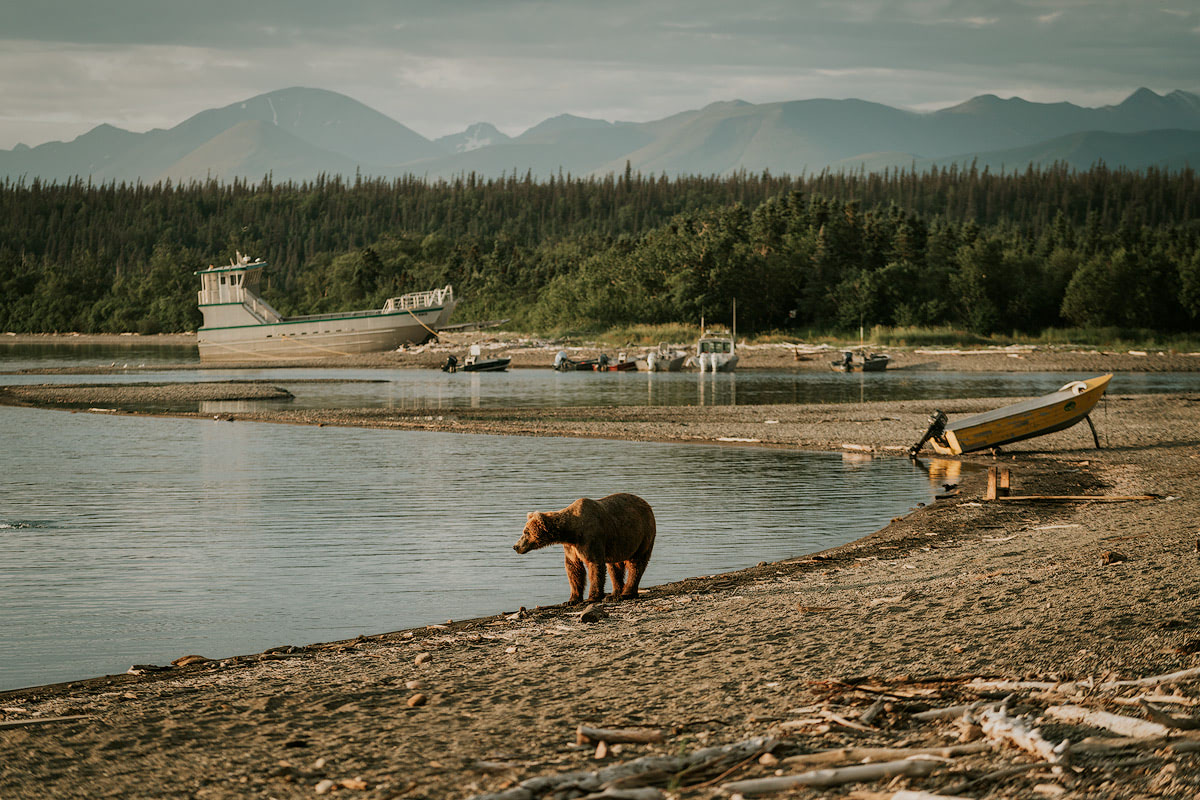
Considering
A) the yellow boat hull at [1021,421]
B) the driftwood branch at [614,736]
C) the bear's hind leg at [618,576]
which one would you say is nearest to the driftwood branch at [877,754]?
the driftwood branch at [614,736]

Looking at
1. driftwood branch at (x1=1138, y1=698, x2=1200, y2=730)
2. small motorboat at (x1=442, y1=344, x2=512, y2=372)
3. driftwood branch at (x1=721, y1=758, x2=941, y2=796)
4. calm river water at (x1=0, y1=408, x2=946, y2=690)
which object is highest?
small motorboat at (x1=442, y1=344, x2=512, y2=372)

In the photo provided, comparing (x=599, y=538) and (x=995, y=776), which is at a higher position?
(x=599, y=538)

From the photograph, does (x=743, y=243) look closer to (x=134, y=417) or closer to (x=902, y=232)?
(x=902, y=232)

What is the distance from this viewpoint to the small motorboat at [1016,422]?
2536cm

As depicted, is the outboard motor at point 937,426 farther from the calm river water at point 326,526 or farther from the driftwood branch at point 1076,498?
the driftwood branch at point 1076,498

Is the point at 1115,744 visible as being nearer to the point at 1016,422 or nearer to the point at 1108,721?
the point at 1108,721

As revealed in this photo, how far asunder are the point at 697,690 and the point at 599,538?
373 centimetres

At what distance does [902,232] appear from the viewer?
376 feet

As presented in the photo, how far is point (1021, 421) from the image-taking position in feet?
84.4

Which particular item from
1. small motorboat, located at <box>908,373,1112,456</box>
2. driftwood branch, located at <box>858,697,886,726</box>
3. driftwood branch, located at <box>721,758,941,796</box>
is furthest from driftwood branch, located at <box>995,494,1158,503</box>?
driftwood branch, located at <box>721,758,941,796</box>

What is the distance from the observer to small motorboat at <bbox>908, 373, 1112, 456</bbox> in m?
25.4

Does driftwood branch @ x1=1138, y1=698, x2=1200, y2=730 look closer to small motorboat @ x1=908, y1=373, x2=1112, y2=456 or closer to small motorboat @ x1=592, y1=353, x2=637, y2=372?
small motorboat @ x1=908, y1=373, x2=1112, y2=456

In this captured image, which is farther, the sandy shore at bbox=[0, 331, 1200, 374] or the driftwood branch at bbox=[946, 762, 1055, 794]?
the sandy shore at bbox=[0, 331, 1200, 374]

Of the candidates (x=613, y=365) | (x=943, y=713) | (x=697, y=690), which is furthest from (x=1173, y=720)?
(x=613, y=365)
